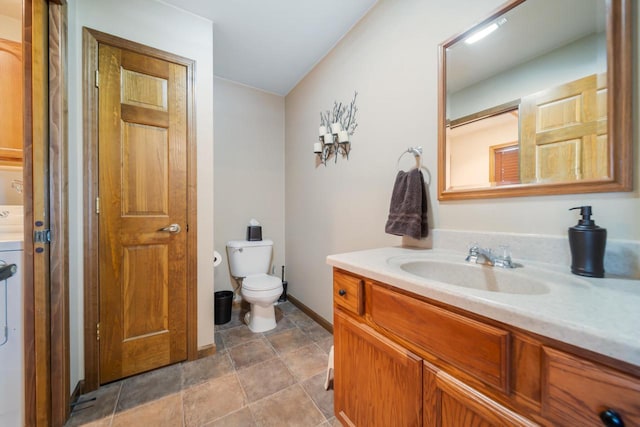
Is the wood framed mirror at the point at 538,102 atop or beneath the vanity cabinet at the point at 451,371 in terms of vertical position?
atop

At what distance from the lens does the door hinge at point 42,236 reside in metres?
1.10

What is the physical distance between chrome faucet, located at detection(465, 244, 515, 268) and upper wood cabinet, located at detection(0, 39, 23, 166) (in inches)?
99.1

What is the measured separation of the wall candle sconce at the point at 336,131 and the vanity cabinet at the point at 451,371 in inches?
44.5

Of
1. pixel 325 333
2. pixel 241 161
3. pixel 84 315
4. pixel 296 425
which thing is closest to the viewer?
pixel 296 425

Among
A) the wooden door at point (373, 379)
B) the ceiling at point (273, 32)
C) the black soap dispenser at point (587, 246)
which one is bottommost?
the wooden door at point (373, 379)

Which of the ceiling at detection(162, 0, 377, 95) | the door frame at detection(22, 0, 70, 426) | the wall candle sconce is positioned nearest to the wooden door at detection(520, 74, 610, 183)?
the wall candle sconce

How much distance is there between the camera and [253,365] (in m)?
1.63

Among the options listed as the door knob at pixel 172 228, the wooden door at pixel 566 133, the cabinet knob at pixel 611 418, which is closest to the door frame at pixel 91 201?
the door knob at pixel 172 228

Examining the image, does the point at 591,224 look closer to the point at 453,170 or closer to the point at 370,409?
the point at 453,170

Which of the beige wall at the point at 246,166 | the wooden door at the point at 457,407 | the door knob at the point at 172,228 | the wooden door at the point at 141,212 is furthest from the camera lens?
the beige wall at the point at 246,166

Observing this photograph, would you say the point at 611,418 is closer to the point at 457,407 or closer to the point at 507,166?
the point at 457,407

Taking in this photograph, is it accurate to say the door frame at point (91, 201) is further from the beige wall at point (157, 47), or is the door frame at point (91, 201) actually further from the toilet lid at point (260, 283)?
the toilet lid at point (260, 283)

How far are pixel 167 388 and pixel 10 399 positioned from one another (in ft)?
2.06

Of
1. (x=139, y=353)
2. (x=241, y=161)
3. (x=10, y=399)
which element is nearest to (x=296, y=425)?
(x=139, y=353)
